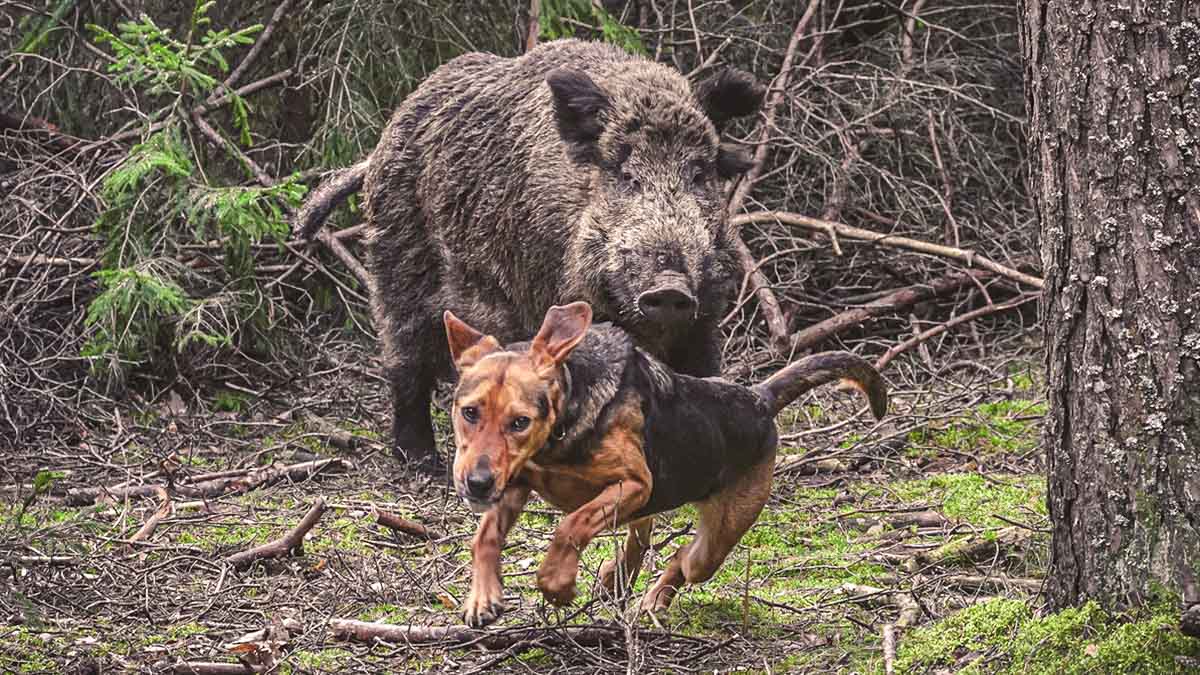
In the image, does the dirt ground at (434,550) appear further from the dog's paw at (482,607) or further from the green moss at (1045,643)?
the dog's paw at (482,607)

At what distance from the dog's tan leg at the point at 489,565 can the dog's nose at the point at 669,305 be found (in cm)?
241

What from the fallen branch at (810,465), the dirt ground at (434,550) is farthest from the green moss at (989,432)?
the fallen branch at (810,465)

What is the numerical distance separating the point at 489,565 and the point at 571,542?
251 millimetres

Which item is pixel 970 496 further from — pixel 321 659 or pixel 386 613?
pixel 321 659

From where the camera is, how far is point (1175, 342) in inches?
154

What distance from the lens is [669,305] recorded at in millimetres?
6785

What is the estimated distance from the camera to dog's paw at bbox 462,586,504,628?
422 cm

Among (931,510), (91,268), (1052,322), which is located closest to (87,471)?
(91,268)

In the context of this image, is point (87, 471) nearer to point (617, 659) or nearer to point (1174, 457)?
point (617, 659)

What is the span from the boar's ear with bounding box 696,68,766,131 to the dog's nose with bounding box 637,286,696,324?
54.9 inches

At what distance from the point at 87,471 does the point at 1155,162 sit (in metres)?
6.04

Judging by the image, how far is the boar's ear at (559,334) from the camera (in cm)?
442

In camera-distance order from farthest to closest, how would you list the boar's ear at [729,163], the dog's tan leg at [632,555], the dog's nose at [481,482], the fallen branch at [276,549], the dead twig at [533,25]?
1. the dead twig at [533,25]
2. the boar's ear at [729,163]
3. the fallen branch at [276,549]
4. the dog's tan leg at [632,555]
5. the dog's nose at [481,482]

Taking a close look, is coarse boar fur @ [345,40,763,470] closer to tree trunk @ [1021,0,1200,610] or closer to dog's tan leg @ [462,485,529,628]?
dog's tan leg @ [462,485,529,628]
